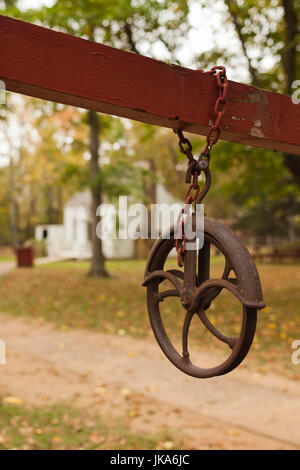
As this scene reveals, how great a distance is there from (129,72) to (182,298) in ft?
2.71

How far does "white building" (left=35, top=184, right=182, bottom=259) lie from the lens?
98.9ft

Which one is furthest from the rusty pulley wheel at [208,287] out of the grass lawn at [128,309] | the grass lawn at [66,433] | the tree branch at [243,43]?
the tree branch at [243,43]

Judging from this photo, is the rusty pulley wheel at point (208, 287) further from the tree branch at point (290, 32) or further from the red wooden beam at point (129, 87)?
the tree branch at point (290, 32)

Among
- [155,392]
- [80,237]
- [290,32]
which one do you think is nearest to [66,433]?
[155,392]

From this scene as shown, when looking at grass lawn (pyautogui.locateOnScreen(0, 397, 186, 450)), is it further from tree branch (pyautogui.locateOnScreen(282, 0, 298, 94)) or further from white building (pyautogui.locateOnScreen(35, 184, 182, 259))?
white building (pyautogui.locateOnScreen(35, 184, 182, 259))

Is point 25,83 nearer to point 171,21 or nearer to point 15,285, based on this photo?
point 171,21

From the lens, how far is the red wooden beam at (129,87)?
150 centimetres

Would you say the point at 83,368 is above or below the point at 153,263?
below

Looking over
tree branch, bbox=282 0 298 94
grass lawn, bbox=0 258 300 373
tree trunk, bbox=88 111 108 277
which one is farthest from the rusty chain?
tree trunk, bbox=88 111 108 277

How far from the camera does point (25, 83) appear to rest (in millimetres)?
1501

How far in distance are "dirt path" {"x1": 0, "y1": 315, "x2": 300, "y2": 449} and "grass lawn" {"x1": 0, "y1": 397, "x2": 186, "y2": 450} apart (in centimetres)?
21

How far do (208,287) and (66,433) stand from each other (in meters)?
3.53

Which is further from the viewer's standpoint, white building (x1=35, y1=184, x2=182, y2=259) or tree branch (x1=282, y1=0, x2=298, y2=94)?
white building (x1=35, y1=184, x2=182, y2=259)
